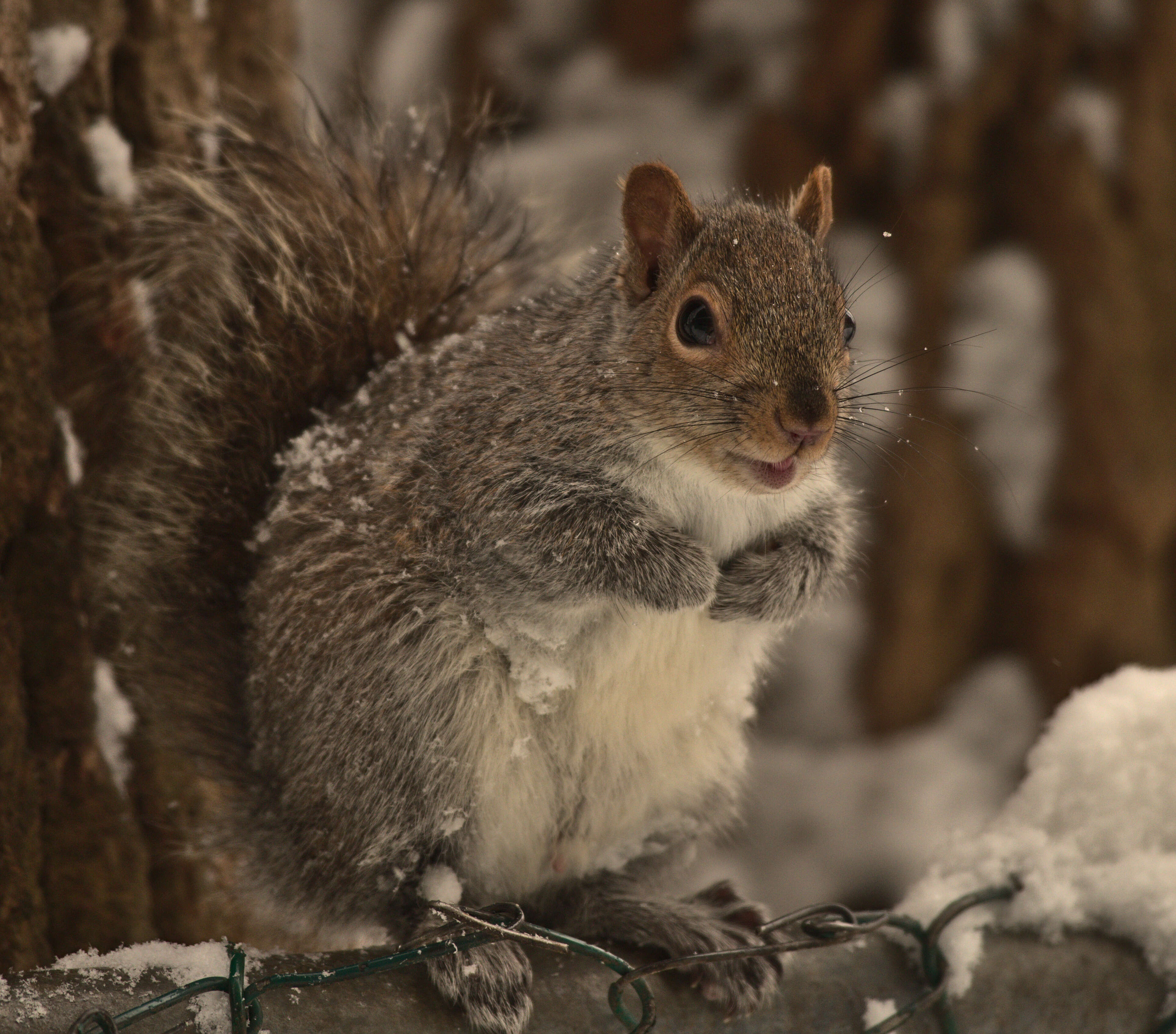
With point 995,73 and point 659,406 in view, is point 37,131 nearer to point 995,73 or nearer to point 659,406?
point 659,406

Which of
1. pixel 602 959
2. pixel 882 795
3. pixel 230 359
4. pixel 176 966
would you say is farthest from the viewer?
pixel 882 795

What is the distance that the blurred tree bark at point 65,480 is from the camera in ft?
5.34

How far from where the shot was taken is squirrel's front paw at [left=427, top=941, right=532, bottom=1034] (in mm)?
1288

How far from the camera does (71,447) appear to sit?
69.7 inches

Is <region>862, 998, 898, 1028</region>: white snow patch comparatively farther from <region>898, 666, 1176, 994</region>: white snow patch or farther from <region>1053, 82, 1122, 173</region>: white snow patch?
<region>1053, 82, 1122, 173</region>: white snow patch

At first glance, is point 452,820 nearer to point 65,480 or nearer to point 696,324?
point 696,324

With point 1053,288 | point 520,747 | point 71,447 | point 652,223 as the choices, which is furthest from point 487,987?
point 1053,288

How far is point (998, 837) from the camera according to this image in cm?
150

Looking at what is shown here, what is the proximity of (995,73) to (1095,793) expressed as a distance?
1.91 m

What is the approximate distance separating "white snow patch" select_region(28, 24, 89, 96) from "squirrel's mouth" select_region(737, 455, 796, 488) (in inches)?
46.3

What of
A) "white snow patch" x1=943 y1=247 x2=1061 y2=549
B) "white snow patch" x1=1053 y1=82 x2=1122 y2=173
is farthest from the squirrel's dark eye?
"white snow patch" x1=1053 y1=82 x2=1122 y2=173

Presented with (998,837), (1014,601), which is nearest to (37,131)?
(998,837)

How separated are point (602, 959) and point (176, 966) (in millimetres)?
421

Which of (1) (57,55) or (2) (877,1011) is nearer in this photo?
(2) (877,1011)
